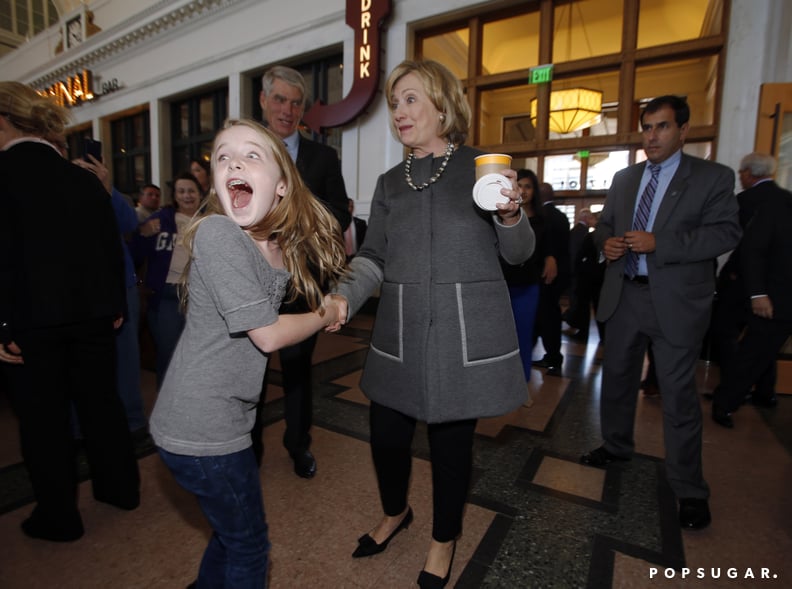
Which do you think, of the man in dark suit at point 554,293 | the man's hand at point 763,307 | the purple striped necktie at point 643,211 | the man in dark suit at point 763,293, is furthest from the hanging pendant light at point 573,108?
the purple striped necktie at point 643,211

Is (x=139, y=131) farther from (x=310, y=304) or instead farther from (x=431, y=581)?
(x=431, y=581)

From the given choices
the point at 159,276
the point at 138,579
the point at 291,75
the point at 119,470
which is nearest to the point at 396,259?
the point at 291,75

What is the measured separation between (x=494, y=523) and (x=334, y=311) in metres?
1.34

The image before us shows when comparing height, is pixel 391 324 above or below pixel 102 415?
above

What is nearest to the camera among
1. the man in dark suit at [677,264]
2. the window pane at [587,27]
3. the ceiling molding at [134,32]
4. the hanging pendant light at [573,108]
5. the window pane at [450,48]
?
the man in dark suit at [677,264]

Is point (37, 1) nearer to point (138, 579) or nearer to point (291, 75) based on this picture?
point (291, 75)

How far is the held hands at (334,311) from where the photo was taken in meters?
1.24

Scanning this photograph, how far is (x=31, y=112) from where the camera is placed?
175 cm

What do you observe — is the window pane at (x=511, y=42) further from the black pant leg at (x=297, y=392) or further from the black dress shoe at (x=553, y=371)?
the black pant leg at (x=297, y=392)

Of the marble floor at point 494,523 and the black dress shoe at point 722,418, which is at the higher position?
the black dress shoe at point 722,418

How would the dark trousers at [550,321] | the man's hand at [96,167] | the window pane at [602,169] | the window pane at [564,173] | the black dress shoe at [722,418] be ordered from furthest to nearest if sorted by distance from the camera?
the window pane at [564,173], the window pane at [602,169], the dark trousers at [550,321], the black dress shoe at [722,418], the man's hand at [96,167]

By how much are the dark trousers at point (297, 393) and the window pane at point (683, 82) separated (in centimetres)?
782

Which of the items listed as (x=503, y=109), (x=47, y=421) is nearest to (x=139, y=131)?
(x=503, y=109)

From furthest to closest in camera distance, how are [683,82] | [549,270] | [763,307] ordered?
1. [683,82]
2. [549,270]
3. [763,307]
